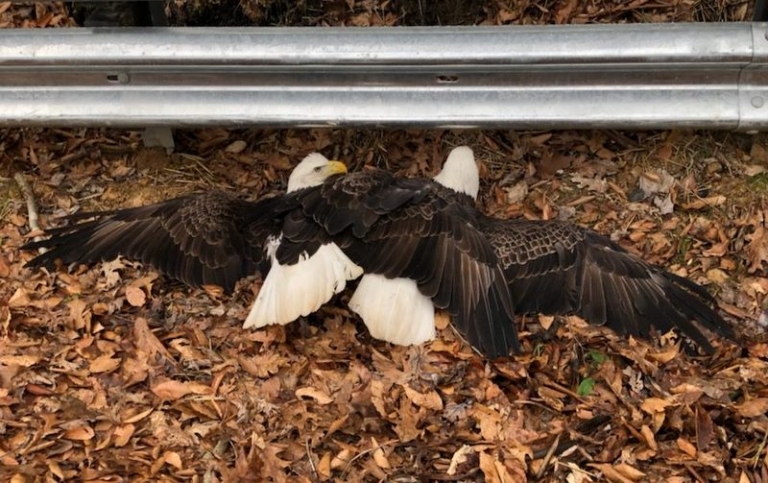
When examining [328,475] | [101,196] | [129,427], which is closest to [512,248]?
[328,475]

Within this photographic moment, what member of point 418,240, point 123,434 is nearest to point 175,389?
point 123,434

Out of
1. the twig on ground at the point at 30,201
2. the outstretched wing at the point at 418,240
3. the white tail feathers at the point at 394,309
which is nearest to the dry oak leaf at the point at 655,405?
the outstretched wing at the point at 418,240

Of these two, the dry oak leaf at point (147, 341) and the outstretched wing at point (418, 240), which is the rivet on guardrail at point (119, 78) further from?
the dry oak leaf at point (147, 341)

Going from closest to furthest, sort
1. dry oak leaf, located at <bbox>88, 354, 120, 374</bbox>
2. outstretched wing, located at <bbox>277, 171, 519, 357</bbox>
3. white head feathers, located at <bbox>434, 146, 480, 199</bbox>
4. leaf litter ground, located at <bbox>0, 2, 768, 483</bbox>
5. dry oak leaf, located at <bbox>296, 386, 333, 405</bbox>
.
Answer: leaf litter ground, located at <bbox>0, 2, 768, 483</bbox>, dry oak leaf, located at <bbox>296, 386, 333, 405</bbox>, dry oak leaf, located at <bbox>88, 354, 120, 374</bbox>, outstretched wing, located at <bbox>277, 171, 519, 357</bbox>, white head feathers, located at <bbox>434, 146, 480, 199</bbox>

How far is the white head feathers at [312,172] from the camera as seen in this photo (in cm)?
491

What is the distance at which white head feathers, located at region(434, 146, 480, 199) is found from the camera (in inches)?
190

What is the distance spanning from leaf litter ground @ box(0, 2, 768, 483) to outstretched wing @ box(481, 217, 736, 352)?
106mm

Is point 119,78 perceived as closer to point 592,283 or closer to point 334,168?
point 334,168

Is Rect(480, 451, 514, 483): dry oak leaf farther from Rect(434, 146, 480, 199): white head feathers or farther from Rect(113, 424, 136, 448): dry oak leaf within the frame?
Rect(434, 146, 480, 199): white head feathers

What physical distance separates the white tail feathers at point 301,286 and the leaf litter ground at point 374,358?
130 mm

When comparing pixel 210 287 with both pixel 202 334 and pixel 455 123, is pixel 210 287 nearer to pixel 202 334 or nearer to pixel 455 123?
pixel 202 334

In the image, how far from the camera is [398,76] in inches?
181

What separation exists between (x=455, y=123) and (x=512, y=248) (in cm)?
68

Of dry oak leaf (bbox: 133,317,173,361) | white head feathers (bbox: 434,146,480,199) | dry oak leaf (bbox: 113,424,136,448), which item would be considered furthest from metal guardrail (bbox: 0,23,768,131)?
dry oak leaf (bbox: 113,424,136,448)
